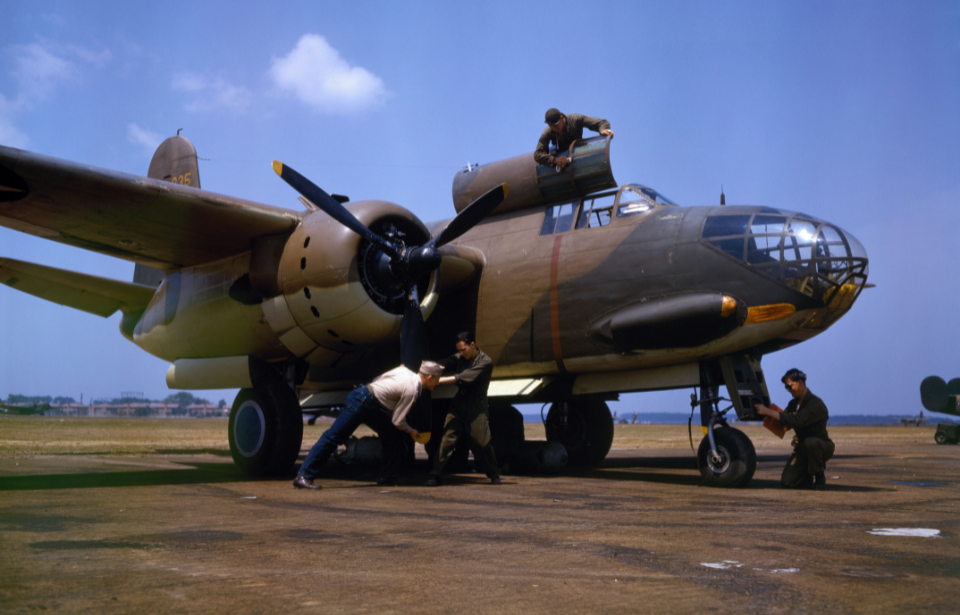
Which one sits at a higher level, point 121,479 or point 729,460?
point 729,460

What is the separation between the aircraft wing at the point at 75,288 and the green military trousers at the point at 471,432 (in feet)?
26.2

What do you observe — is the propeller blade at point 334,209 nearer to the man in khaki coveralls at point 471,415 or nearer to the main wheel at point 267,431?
the man in khaki coveralls at point 471,415

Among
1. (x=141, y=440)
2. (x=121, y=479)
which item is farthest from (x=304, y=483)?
(x=141, y=440)

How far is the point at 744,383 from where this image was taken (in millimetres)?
9148

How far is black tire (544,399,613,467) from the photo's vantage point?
13148 millimetres

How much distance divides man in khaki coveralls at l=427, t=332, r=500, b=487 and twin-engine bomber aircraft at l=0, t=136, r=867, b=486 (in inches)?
34.0

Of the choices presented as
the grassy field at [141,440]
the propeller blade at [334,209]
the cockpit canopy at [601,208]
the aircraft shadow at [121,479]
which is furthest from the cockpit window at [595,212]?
the grassy field at [141,440]

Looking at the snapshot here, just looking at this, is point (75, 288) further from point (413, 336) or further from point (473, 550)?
point (473, 550)

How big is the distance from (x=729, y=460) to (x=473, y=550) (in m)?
5.32

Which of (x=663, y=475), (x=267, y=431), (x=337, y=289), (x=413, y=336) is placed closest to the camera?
(x=337, y=289)

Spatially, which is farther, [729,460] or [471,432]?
[471,432]

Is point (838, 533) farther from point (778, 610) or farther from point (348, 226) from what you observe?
point (348, 226)

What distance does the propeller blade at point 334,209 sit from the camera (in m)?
9.67

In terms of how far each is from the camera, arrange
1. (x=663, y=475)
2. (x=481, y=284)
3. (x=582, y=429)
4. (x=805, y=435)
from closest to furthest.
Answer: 1. (x=805, y=435)
2. (x=663, y=475)
3. (x=481, y=284)
4. (x=582, y=429)
